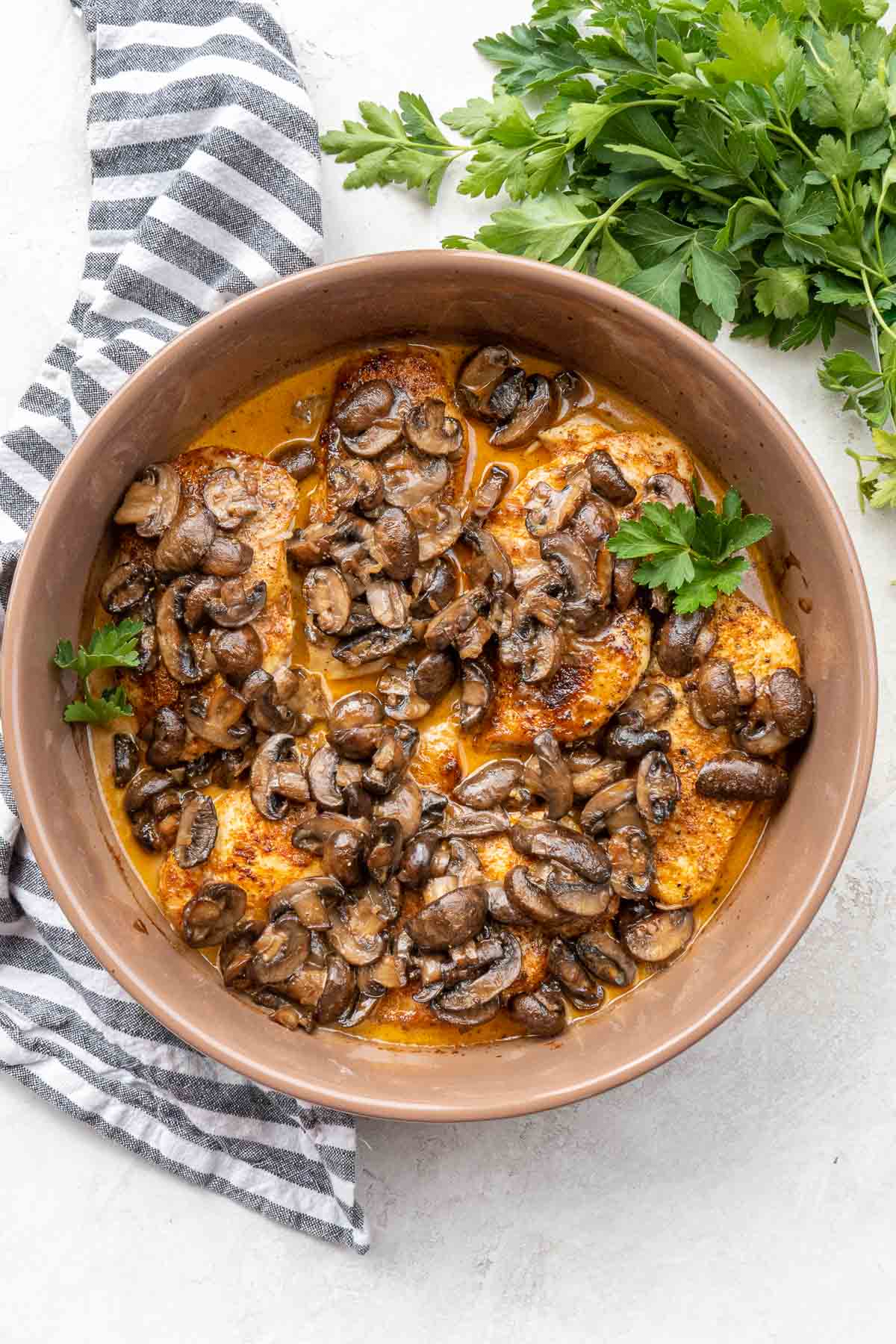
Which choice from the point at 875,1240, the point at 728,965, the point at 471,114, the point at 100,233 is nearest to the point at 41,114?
the point at 100,233

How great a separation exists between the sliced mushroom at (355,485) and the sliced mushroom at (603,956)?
1.36 metres

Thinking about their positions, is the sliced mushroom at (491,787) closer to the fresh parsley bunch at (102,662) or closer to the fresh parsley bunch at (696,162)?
the fresh parsley bunch at (102,662)

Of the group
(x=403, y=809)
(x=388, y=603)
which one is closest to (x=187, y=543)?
(x=388, y=603)

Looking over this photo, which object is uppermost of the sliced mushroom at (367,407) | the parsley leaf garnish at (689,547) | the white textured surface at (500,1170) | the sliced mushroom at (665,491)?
the sliced mushroom at (665,491)

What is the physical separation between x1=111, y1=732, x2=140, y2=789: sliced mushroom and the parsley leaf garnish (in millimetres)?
1464

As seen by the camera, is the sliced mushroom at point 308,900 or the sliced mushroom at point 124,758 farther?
the sliced mushroom at point 124,758

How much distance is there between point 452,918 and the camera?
9.97 ft

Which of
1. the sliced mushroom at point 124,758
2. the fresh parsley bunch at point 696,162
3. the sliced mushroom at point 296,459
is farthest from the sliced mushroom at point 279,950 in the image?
the fresh parsley bunch at point 696,162

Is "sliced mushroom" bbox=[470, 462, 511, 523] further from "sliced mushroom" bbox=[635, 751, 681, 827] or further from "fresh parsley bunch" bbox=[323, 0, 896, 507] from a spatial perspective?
"sliced mushroom" bbox=[635, 751, 681, 827]

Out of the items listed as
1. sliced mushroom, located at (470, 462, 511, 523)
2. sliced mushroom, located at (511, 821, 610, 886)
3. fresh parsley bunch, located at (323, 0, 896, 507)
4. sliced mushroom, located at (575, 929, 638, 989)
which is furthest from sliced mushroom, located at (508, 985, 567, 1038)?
fresh parsley bunch, located at (323, 0, 896, 507)

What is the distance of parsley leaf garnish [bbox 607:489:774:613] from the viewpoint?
3.11m

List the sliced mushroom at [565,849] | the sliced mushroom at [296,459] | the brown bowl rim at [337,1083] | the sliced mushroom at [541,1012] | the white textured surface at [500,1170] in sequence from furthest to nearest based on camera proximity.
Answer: the white textured surface at [500,1170] < the sliced mushroom at [296,459] < the sliced mushroom at [541,1012] < the sliced mushroom at [565,849] < the brown bowl rim at [337,1083]

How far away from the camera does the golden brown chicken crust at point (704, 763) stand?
324 cm

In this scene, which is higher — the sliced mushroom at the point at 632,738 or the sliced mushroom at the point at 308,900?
the sliced mushroom at the point at 632,738
